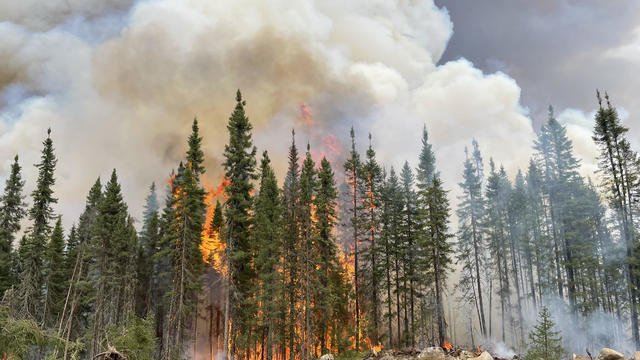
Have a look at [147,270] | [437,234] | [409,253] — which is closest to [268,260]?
[409,253]

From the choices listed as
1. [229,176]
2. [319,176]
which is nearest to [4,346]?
[229,176]

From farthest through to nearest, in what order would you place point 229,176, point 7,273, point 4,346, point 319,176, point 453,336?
1. point 453,336
2. point 7,273
3. point 319,176
4. point 229,176
5. point 4,346

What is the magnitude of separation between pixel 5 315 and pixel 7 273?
40739 mm

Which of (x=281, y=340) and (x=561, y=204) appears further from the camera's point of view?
(x=561, y=204)

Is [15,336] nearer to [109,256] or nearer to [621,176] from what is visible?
[109,256]

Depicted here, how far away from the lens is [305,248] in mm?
32125

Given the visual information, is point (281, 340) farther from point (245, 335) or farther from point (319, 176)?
point (319, 176)

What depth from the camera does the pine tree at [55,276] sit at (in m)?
42.2

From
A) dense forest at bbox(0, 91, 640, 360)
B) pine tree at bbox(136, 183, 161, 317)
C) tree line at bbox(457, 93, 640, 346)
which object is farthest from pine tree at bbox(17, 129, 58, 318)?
tree line at bbox(457, 93, 640, 346)

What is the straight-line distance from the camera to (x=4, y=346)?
11102 millimetres

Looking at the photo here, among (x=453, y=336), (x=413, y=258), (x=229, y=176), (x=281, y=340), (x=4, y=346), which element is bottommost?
(x=453, y=336)

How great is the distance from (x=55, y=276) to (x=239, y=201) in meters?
29.7

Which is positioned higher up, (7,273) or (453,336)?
(7,273)

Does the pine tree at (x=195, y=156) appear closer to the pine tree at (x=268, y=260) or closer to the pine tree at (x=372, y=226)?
the pine tree at (x=268, y=260)
